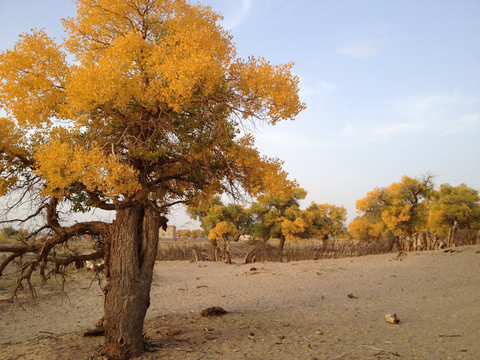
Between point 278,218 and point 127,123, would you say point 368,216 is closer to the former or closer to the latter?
point 278,218

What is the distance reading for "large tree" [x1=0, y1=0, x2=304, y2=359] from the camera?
5.61 meters

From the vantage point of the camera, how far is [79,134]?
640cm

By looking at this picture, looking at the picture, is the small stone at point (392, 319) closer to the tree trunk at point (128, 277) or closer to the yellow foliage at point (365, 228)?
the tree trunk at point (128, 277)

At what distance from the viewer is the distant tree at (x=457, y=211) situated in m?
23.5

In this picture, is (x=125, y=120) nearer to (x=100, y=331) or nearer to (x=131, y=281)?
(x=131, y=281)

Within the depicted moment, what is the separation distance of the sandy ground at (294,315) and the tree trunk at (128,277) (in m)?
0.44

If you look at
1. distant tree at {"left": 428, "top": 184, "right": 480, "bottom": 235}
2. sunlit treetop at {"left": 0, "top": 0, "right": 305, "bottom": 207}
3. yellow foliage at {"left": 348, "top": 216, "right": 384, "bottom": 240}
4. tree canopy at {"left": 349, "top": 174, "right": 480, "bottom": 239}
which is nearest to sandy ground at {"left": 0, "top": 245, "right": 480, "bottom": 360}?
sunlit treetop at {"left": 0, "top": 0, "right": 305, "bottom": 207}

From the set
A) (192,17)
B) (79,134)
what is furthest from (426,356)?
(192,17)

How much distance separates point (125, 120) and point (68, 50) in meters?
2.13

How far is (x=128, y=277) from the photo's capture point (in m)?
6.10

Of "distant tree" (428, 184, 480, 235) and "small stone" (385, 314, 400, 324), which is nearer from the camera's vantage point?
"small stone" (385, 314, 400, 324)

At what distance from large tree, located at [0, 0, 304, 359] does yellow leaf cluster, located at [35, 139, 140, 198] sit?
0.02 meters

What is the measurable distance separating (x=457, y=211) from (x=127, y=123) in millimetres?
24282

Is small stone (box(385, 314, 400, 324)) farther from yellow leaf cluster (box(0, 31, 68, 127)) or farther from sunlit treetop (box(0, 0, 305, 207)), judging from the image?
yellow leaf cluster (box(0, 31, 68, 127))
